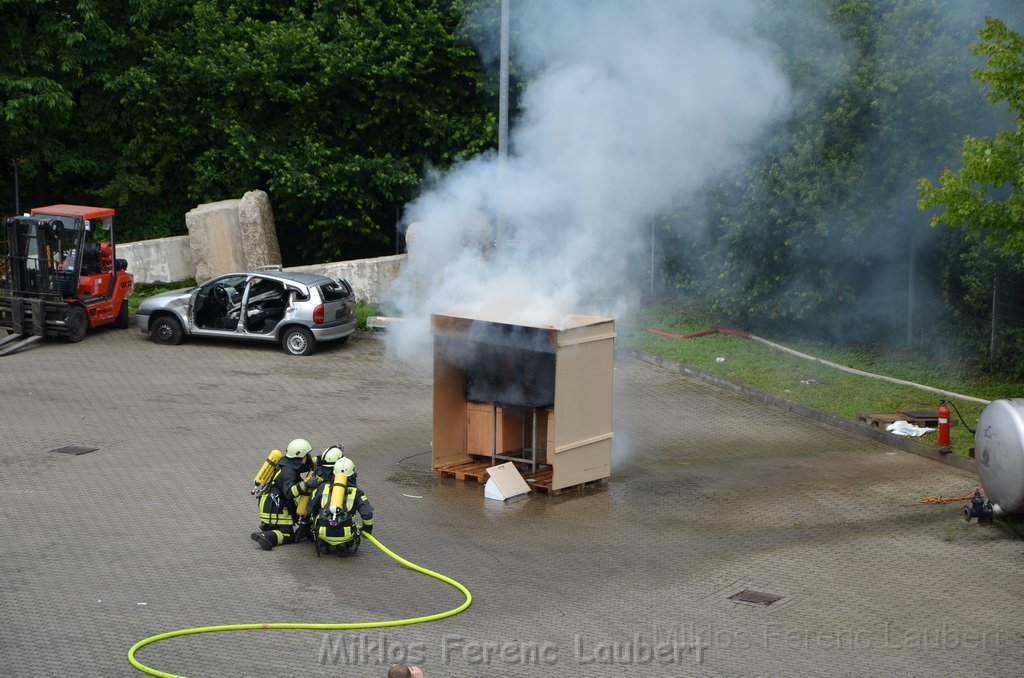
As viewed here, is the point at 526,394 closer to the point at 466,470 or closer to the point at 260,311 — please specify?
the point at 466,470

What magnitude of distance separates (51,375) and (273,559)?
9414 millimetres

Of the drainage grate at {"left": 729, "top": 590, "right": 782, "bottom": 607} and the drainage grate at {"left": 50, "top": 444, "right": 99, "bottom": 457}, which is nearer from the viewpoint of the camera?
the drainage grate at {"left": 729, "top": 590, "right": 782, "bottom": 607}

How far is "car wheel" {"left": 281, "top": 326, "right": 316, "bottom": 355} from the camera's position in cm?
2083

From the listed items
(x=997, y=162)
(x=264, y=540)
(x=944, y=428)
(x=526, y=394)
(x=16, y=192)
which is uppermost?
(x=997, y=162)

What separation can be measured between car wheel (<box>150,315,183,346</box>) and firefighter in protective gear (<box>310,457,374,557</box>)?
11001mm

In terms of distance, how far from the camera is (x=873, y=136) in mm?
19609

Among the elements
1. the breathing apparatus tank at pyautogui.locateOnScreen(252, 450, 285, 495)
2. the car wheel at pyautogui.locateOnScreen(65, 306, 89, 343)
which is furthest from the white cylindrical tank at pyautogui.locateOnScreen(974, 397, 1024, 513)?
the car wheel at pyautogui.locateOnScreen(65, 306, 89, 343)

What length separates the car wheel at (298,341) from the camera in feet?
68.3

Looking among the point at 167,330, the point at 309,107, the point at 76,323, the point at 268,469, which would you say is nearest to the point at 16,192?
the point at 309,107

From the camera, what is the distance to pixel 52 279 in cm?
2153

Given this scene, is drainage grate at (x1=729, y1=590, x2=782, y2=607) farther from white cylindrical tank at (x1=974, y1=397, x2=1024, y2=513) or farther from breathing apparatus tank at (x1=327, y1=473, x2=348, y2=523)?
breathing apparatus tank at (x1=327, y1=473, x2=348, y2=523)

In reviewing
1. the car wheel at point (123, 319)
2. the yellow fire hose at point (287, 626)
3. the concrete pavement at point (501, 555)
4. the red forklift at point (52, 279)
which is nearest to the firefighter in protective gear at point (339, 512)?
the concrete pavement at point (501, 555)

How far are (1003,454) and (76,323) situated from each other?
51.9 feet

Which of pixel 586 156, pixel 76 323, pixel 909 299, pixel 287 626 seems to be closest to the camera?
pixel 287 626
